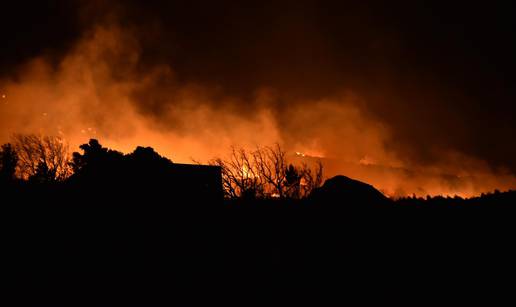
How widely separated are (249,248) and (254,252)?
0.82 feet

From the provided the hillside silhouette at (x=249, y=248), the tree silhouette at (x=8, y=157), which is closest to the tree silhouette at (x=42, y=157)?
the tree silhouette at (x=8, y=157)

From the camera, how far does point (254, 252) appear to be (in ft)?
37.8

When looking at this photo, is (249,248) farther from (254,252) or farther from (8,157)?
(8,157)

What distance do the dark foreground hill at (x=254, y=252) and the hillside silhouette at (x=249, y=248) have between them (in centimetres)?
4

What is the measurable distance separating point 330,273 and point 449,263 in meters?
3.76

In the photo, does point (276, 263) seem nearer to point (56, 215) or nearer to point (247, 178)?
point (56, 215)

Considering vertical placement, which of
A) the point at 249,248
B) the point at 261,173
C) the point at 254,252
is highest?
the point at 261,173

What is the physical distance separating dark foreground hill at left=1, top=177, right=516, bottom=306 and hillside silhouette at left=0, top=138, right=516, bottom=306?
4 centimetres

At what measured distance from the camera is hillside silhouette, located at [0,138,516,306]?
943 centimetres

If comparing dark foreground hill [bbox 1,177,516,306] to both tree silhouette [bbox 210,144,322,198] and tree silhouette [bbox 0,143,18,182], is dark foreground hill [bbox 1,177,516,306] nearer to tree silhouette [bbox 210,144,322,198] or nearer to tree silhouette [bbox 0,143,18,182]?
tree silhouette [bbox 210,144,322,198]

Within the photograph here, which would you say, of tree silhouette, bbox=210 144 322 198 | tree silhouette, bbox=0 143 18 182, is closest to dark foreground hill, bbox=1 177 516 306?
tree silhouette, bbox=210 144 322 198

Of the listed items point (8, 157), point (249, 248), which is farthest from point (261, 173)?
point (8, 157)

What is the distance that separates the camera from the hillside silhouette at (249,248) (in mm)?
9430

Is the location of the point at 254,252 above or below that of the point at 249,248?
below
